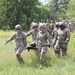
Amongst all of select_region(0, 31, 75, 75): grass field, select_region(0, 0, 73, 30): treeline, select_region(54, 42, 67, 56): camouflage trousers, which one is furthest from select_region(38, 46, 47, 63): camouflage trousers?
select_region(0, 0, 73, 30): treeline

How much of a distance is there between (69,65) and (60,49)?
349 cm

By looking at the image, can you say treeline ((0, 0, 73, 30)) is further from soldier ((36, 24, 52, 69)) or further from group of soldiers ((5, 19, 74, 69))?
soldier ((36, 24, 52, 69))

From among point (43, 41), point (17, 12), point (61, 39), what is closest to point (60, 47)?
point (61, 39)

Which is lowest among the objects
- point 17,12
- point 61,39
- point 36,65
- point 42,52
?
point 17,12

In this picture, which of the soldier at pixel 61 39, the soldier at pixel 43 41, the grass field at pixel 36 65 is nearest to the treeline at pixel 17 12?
the grass field at pixel 36 65

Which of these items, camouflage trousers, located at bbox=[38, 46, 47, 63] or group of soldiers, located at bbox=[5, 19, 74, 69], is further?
group of soldiers, located at bbox=[5, 19, 74, 69]

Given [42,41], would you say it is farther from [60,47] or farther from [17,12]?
[17,12]

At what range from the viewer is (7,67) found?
42.2 ft

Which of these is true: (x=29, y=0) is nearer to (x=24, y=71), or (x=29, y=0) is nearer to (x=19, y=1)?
(x=19, y=1)

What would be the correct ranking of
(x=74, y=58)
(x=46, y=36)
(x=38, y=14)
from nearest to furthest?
(x=46, y=36) < (x=74, y=58) < (x=38, y=14)

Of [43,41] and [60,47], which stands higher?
[43,41]

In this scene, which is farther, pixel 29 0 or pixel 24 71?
pixel 29 0

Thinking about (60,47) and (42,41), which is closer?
(42,41)

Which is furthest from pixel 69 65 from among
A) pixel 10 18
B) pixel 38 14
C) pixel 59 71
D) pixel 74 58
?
pixel 38 14
